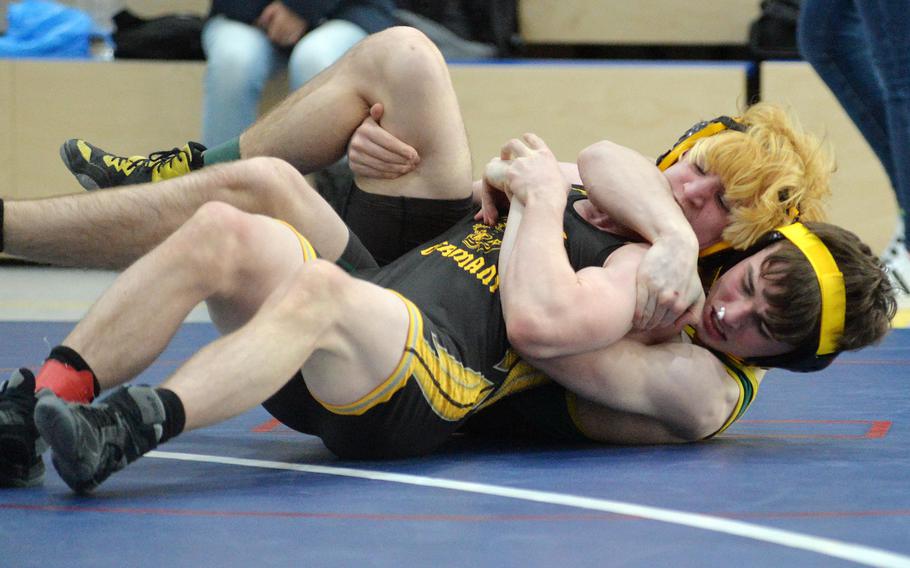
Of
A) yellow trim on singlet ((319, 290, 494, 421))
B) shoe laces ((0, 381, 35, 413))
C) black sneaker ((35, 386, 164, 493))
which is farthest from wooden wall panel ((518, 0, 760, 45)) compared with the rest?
black sneaker ((35, 386, 164, 493))

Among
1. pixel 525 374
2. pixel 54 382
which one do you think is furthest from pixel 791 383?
pixel 54 382

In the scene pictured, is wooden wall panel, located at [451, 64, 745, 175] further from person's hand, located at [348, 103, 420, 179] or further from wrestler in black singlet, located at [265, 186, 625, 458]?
wrestler in black singlet, located at [265, 186, 625, 458]

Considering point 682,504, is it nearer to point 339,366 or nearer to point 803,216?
point 339,366

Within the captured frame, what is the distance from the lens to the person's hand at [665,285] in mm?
2412

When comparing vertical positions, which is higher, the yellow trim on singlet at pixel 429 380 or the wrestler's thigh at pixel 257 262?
the wrestler's thigh at pixel 257 262

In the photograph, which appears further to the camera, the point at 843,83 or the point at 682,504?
the point at 843,83

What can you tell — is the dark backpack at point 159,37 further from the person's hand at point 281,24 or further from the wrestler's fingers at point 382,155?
the wrestler's fingers at point 382,155

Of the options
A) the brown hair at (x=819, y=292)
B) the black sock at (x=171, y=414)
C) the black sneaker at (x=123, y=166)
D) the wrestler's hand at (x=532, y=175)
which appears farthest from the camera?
the black sneaker at (x=123, y=166)

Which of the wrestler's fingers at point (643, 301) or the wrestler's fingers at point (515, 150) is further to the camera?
the wrestler's fingers at point (515, 150)

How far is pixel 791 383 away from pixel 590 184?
113 centimetres

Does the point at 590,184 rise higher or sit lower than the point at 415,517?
higher

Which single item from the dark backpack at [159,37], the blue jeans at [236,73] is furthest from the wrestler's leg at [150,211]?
the dark backpack at [159,37]

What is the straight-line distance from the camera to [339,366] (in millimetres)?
2207

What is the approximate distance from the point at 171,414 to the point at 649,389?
91cm
